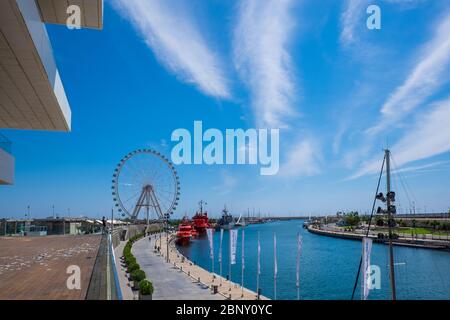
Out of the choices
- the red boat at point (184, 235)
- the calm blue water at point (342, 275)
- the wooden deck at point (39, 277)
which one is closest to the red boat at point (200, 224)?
the red boat at point (184, 235)

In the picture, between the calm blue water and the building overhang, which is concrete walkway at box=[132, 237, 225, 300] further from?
the building overhang

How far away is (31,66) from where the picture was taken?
12.0m

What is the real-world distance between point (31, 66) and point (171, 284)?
79.3 feet

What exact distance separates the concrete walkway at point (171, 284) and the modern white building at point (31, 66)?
46.2ft

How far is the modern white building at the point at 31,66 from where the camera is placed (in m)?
9.87

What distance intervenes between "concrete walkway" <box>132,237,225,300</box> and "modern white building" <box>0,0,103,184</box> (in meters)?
14.1

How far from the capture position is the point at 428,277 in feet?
157

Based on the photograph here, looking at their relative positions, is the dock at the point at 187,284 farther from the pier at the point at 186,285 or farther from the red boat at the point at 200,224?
the red boat at the point at 200,224

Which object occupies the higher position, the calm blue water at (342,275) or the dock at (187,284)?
the dock at (187,284)

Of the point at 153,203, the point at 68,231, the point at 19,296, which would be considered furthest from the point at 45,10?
the point at 153,203

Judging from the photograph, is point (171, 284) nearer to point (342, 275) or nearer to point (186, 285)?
point (186, 285)

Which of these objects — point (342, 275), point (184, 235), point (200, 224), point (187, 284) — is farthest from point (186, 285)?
point (200, 224)

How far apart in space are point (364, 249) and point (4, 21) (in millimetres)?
17844
